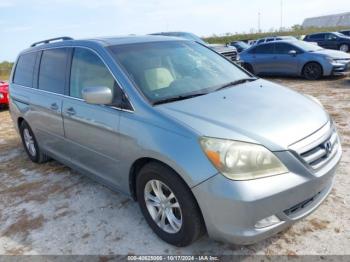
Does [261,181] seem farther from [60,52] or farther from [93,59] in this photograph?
[60,52]

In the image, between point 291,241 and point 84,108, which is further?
point 84,108

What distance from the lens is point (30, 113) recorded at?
5.04m

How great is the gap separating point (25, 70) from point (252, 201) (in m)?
4.26

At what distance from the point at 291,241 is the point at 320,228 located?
34 centimetres

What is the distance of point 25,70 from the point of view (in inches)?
211

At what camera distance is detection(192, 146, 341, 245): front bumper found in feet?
7.96

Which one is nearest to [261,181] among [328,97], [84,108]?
[84,108]

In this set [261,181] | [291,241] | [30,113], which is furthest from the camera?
[30,113]

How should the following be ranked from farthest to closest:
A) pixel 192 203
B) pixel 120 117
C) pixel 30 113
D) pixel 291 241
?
pixel 30 113 < pixel 120 117 < pixel 291 241 < pixel 192 203

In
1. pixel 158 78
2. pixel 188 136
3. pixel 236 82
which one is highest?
pixel 158 78

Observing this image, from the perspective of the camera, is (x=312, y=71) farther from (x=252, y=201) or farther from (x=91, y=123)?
(x=252, y=201)

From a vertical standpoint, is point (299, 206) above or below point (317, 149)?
below

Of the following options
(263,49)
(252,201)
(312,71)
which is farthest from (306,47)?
(252,201)

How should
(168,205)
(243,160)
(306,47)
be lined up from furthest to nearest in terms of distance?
(306,47), (168,205), (243,160)
